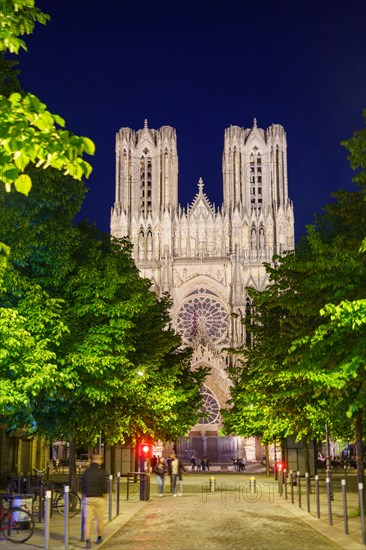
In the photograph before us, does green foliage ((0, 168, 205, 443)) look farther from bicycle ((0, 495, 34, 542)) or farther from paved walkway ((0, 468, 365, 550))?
paved walkway ((0, 468, 365, 550))

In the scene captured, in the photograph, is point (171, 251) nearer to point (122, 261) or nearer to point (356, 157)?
point (122, 261)

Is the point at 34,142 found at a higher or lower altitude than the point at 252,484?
higher

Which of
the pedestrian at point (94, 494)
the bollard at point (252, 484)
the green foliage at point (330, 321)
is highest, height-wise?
the green foliage at point (330, 321)

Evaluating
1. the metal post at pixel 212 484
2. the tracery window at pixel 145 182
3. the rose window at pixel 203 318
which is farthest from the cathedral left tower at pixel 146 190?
the metal post at pixel 212 484

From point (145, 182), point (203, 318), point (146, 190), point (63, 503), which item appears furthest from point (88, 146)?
point (145, 182)

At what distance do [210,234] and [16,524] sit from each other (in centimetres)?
6098

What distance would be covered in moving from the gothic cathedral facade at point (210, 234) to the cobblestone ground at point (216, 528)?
148 feet

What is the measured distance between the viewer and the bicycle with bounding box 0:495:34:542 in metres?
13.8

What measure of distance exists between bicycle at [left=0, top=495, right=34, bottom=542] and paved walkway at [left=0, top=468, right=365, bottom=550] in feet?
0.63

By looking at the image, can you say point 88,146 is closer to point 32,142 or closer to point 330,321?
point 32,142

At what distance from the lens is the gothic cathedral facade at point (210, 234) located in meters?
68.6

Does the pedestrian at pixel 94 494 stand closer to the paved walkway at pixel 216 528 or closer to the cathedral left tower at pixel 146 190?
the paved walkway at pixel 216 528

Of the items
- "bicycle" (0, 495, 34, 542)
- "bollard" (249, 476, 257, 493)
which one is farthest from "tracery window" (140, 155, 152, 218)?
"bicycle" (0, 495, 34, 542)

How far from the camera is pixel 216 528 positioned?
15688 mm
